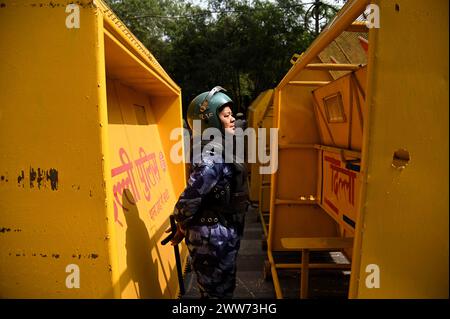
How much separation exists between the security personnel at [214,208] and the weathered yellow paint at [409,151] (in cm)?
120

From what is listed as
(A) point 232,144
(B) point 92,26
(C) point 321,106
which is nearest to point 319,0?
(C) point 321,106

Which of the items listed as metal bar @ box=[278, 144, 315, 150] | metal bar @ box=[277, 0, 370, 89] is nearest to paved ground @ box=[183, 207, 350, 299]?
metal bar @ box=[278, 144, 315, 150]

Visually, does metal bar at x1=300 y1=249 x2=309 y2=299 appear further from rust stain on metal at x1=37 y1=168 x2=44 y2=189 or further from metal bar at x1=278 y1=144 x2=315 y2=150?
rust stain on metal at x1=37 y1=168 x2=44 y2=189

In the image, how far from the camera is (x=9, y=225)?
1383 mm

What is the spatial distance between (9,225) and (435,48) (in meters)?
1.81

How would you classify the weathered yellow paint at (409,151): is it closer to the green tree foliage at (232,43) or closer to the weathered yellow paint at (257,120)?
the weathered yellow paint at (257,120)

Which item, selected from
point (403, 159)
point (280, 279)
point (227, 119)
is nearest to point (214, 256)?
point (227, 119)

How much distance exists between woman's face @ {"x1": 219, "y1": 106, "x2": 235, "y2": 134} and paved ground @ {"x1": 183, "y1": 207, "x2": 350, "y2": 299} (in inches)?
79.9

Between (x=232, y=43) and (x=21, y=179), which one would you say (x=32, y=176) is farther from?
(x=232, y=43)

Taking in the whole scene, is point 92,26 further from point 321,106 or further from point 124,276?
point 321,106

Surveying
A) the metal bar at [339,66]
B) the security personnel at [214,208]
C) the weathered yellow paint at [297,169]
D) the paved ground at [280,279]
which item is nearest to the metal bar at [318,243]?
the security personnel at [214,208]

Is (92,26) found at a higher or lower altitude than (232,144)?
higher

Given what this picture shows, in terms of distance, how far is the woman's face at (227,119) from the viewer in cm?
251

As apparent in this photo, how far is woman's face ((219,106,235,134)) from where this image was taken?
2.51 metres
